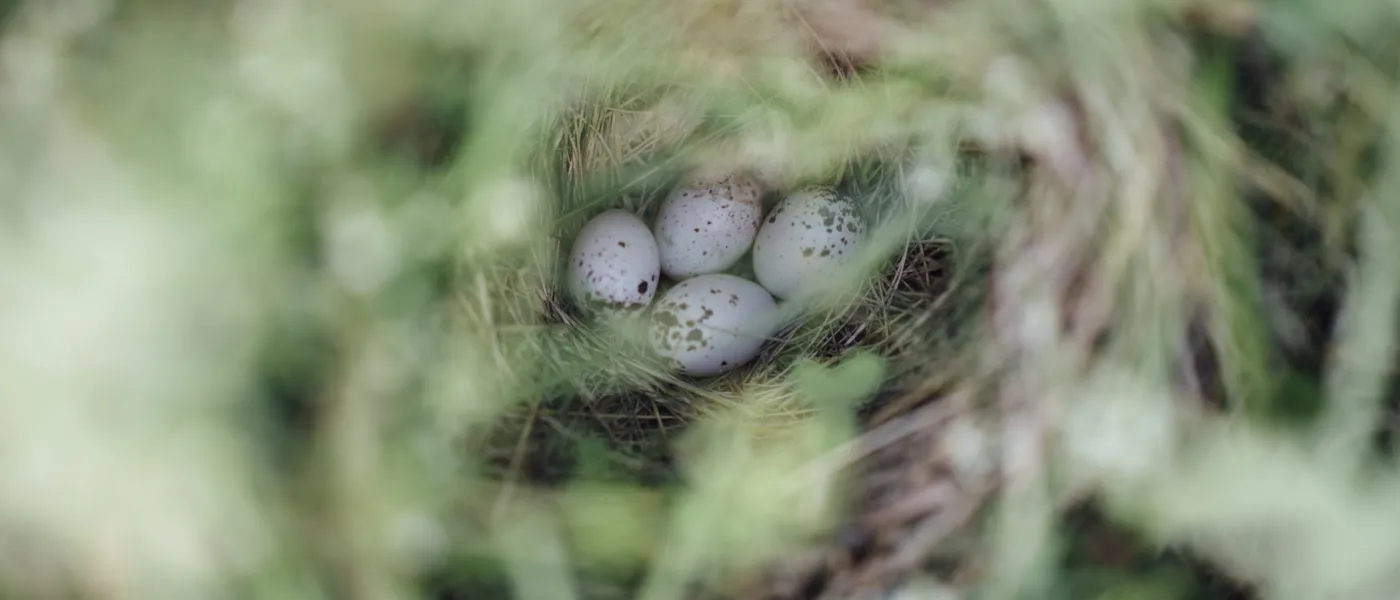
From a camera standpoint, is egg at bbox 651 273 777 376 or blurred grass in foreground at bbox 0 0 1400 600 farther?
egg at bbox 651 273 777 376

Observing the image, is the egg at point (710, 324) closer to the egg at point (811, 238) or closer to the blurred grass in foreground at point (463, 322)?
the egg at point (811, 238)

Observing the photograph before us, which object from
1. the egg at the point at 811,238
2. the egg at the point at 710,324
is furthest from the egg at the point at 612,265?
the egg at the point at 811,238

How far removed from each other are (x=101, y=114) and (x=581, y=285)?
63cm

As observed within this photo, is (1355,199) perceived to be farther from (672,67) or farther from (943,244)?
(672,67)

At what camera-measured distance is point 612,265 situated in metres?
1.22

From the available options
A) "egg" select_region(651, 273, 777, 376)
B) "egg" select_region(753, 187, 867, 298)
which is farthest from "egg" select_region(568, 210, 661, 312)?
"egg" select_region(753, 187, 867, 298)

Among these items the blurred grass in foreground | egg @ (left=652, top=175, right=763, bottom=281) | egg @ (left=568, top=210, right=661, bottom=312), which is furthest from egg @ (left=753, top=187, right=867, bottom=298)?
the blurred grass in foreground

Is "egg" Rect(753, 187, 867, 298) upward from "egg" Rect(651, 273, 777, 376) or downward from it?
upward

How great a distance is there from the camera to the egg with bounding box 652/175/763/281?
1265 mm

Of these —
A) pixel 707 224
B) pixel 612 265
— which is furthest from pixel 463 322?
pixel 707 224

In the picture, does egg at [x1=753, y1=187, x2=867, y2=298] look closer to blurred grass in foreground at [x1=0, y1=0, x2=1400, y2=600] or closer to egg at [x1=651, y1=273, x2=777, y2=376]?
egg at [x1=651, y1=273, x2=777, y2=376]

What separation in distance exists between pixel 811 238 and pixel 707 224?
15 centimetres

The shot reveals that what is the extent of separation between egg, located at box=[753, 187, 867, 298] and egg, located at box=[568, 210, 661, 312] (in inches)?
7.2

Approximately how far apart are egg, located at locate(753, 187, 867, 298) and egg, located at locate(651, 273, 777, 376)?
2.2 inches
